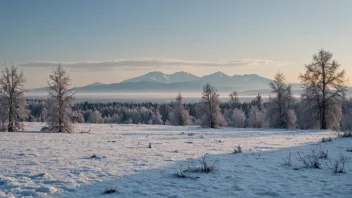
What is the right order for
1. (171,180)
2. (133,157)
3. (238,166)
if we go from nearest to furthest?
(171,180), (238,166), (133,157)

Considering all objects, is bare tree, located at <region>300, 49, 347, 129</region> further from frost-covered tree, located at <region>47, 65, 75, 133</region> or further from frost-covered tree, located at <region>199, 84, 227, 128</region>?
frost-covered tree, located at <region>47, 65, 75, 133</region>

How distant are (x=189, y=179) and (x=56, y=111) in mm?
26044

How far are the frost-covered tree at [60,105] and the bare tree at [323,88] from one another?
1222 inches

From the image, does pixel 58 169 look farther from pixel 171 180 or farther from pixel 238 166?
pixel 238 166

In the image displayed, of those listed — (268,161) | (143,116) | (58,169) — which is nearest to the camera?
(58,169)

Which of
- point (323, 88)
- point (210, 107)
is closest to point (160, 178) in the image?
point (323, 88)

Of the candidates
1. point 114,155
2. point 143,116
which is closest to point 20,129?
point 114,155

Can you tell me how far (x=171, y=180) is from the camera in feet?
26.8

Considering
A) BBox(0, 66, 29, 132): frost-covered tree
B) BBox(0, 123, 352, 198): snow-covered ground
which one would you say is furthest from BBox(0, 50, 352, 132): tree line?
BBox(0, 123, 352, 198): snow-covered ground

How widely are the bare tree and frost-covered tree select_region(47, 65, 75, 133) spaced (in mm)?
31045

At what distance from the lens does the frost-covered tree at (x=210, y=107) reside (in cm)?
5634

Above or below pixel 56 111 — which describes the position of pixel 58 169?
below

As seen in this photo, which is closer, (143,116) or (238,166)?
(238,166)

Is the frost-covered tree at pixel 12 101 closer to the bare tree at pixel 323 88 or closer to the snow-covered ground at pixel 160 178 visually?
the snow-covered ground at pixel 160 178
